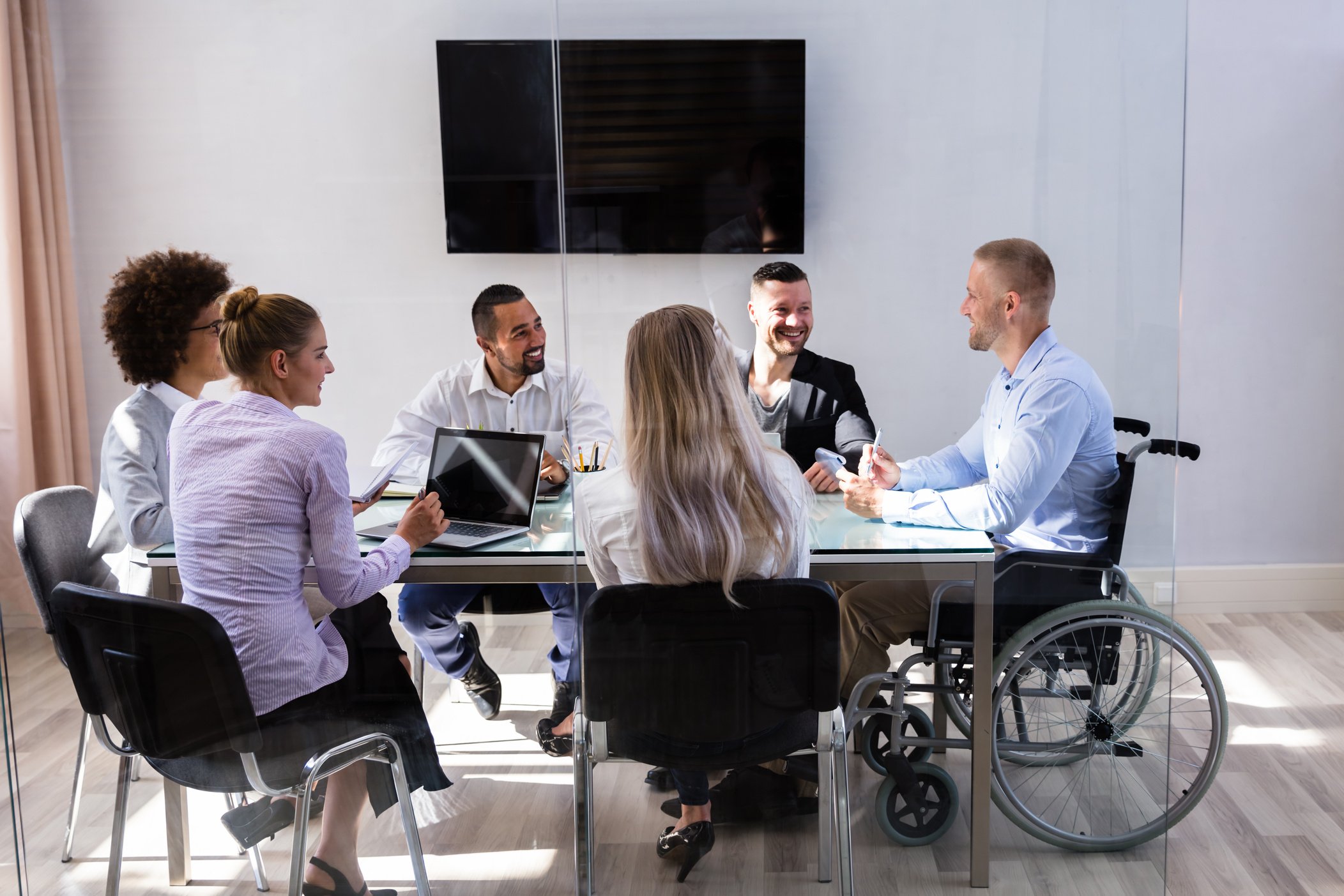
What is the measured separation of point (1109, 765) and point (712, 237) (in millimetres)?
1364

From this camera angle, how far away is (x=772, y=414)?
194 cm

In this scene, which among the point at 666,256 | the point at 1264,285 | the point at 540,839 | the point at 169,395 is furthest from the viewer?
the point at 1264,285

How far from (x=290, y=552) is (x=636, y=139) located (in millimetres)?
955

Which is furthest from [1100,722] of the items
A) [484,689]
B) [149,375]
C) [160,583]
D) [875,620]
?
[149,375]

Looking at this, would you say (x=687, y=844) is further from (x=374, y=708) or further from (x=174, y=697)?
(x=174, y=697)

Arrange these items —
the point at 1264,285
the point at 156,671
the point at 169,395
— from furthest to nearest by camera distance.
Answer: the point at 1264,285, the point at 169,395, the point at 156,671

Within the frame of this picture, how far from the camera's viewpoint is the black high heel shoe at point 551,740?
7.36ft

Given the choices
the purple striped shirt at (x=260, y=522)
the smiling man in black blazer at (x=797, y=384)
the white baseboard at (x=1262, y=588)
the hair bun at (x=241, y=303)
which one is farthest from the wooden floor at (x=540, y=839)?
the white baseboard at (x=1262, y=588)

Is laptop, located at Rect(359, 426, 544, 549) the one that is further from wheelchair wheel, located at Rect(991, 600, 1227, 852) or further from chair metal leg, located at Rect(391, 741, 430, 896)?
wheelchair wheel, located at Rect(991, 600, 1227, 852)

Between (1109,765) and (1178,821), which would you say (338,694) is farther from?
(1178,821)

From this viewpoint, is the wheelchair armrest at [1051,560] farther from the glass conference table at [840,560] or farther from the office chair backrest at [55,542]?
the office chair backrest at [55,542]

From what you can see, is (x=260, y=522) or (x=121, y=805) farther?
(x=121, y=805)

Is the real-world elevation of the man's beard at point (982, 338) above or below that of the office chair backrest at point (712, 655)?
above

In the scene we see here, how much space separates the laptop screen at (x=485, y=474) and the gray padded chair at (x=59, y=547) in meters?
0.68
